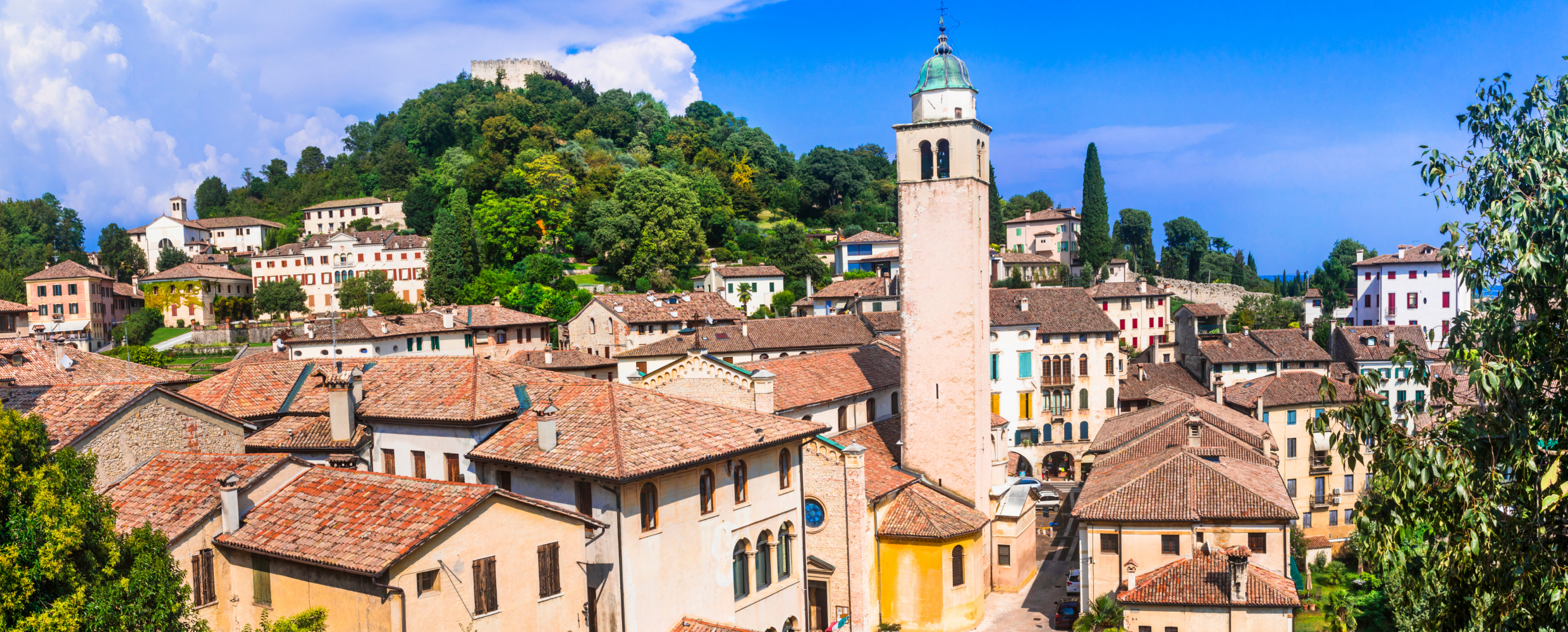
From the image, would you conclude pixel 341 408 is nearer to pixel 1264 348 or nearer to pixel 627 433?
pixel 627 433

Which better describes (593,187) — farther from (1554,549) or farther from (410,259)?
(1554,549)

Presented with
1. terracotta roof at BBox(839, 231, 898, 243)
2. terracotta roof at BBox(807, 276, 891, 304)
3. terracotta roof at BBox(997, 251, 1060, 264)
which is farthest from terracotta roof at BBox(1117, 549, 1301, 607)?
terracotta roof at BBox(839, 231, 898, 243)

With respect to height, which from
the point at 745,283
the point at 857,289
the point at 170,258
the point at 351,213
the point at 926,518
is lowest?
the point at 926,518

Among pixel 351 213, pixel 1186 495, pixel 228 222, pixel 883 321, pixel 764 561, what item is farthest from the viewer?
pixel 228 222

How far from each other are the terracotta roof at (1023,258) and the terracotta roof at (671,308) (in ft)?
115

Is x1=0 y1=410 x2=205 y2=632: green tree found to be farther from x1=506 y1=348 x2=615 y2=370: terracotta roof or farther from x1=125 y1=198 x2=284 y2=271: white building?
x1=125 y1=198 x2=284 y2=271: white building

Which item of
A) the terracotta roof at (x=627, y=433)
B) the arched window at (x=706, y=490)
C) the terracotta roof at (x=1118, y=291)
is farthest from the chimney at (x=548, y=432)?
the terracotta roof at (x=1118, y=291)

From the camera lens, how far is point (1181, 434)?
39000 millimetres

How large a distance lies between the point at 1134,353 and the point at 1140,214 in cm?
5180

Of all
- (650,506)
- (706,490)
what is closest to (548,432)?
→ (650,506)

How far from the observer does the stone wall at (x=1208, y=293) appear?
106m

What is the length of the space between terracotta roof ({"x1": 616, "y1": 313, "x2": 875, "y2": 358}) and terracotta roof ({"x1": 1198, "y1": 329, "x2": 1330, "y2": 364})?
24.5 metres

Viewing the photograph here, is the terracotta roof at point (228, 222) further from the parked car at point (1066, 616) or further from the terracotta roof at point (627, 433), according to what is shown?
the parked car at point (1066, 616)

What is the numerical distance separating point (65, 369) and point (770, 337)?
37.2 metres
